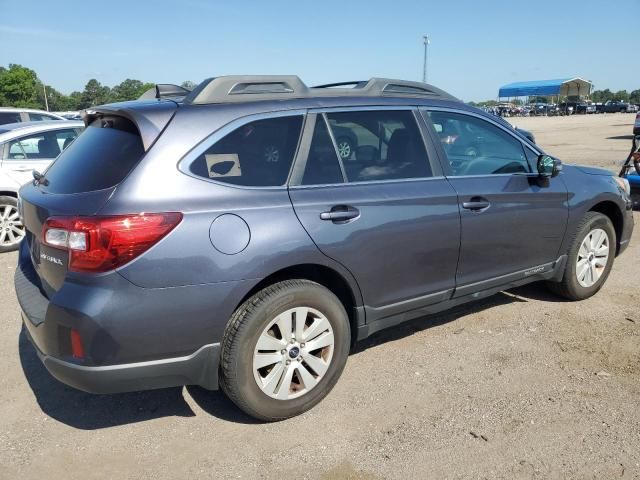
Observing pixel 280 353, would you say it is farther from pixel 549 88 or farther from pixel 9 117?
pixel 549 88

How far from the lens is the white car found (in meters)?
6.90

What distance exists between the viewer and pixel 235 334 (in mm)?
2748

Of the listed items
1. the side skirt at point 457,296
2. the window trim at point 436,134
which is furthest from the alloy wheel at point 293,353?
the window trim at point 436,134

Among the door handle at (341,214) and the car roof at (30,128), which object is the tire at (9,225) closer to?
the car roof at (30,128)

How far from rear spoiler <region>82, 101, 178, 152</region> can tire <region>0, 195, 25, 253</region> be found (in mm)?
4806

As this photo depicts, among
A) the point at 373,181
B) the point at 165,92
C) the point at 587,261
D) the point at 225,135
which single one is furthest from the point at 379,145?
the point at 587,261

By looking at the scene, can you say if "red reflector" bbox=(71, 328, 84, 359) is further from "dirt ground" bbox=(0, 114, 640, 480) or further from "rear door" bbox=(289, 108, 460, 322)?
"rear door" bbox=(289, 108, 460, 322)

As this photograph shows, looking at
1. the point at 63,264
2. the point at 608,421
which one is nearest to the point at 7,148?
the point at 63,264

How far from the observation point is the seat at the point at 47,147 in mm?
7367

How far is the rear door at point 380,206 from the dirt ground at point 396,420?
533 mm

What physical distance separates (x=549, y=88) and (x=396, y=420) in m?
93.7

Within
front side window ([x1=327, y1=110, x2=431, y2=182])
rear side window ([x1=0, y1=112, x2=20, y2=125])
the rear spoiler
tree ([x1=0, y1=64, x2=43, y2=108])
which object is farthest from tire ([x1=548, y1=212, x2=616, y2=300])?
tree ([x1=0, y1=64, x2=43, y2=108])

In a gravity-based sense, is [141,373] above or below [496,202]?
below

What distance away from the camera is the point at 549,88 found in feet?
282
